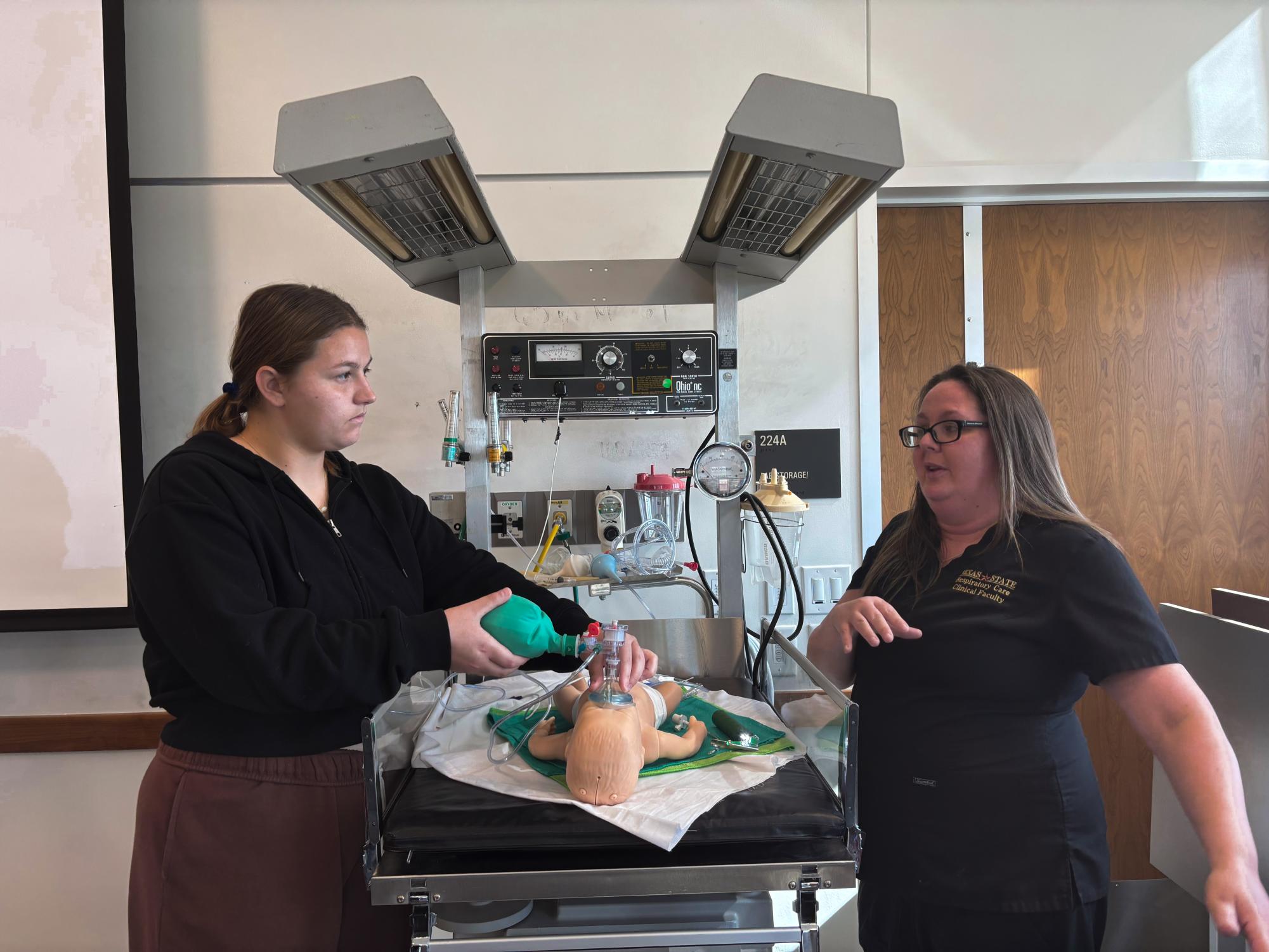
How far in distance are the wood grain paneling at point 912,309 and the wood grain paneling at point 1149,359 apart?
0.12 metres

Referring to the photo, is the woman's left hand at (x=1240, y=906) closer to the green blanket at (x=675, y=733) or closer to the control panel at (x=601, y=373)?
the green blanket at (x=675, y=733)

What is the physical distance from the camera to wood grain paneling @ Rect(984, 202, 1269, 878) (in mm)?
2658

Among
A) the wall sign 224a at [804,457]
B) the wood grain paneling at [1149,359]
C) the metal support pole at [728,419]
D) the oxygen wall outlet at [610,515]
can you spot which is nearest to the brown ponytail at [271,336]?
the metal support pole at [728,419]

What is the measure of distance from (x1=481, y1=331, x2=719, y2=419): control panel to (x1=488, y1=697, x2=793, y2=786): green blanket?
0.66 meters

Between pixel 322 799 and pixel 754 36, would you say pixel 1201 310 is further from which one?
pixel 322 799

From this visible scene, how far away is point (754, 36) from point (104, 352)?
210 cm

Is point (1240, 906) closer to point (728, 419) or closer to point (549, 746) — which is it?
point (549, 746)

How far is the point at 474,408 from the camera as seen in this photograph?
5.89 feet

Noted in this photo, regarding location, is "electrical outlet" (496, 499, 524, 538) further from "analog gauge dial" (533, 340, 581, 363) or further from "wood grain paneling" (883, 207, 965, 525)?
"wood grain paneling" (883, 207, 965, 525)

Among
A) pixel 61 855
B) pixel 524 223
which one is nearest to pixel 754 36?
pixel 524 223

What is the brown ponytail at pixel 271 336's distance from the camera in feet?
4.27

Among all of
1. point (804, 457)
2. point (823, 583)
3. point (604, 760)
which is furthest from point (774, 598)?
point (604, 760)

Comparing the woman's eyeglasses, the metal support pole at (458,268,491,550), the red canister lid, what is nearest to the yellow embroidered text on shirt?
the woman's eyeglasses

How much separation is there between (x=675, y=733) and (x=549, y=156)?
1833mm
